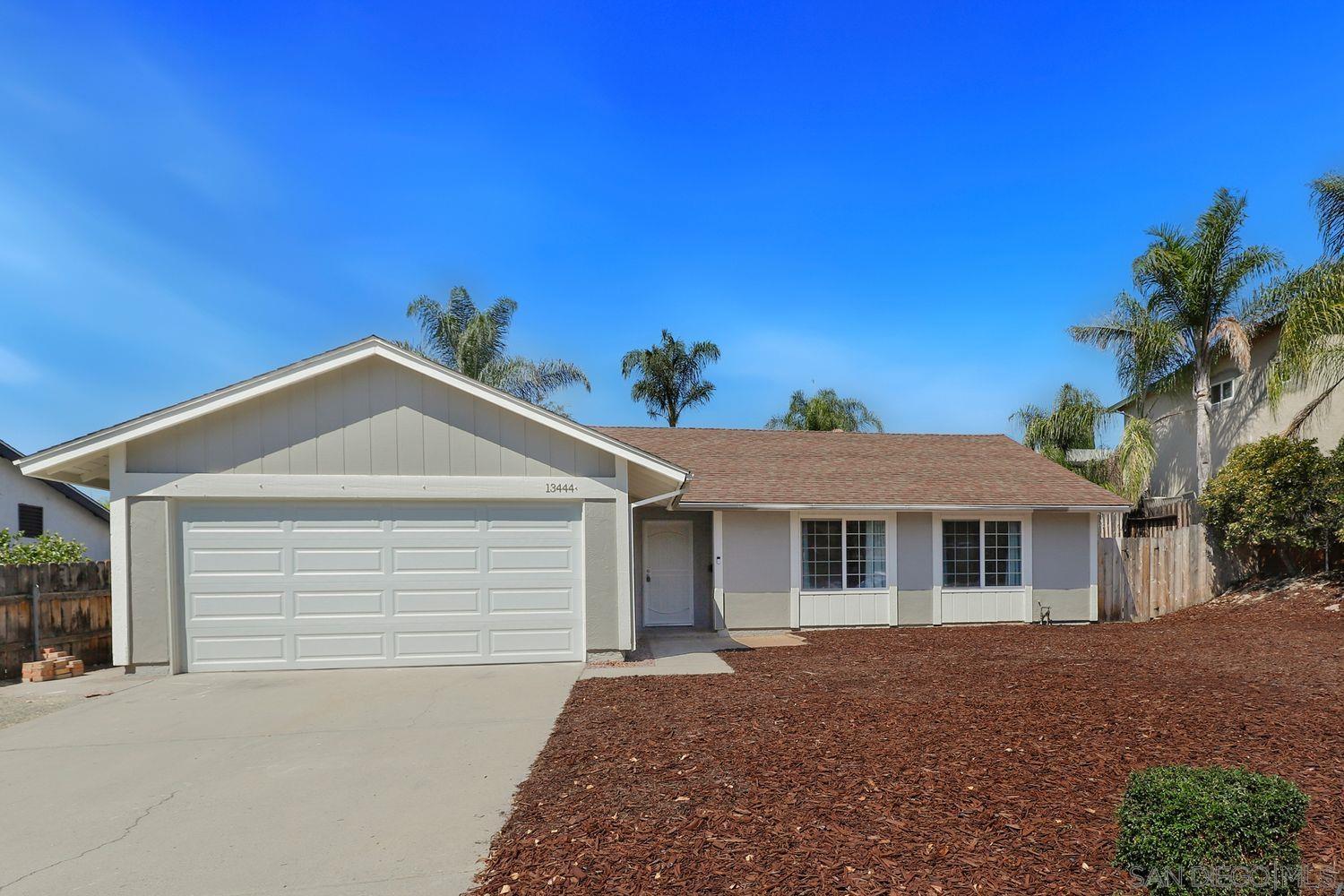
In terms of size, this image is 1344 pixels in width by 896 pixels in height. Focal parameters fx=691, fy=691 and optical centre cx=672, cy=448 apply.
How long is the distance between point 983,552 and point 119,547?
13.8m

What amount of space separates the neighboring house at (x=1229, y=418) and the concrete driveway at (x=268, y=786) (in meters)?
19.2

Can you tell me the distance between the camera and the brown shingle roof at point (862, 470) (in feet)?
42.7

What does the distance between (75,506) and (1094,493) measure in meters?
23.1

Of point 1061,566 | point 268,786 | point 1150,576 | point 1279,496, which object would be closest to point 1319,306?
point 1279,496

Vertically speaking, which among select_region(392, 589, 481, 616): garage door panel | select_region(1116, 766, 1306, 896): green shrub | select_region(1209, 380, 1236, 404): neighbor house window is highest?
select_region(1209, 380, 1236, 404): neighbor house window

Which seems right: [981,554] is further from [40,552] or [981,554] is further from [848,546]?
[40,552]

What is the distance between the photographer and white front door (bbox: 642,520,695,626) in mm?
13305

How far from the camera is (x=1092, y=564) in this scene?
13.8 metres

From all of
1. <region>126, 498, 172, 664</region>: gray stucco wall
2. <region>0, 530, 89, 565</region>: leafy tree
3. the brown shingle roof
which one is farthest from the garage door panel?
<region>0, 530, 89, 565</region>: leafy tree

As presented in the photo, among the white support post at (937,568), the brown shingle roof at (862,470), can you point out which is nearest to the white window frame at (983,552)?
the white support post at (937,568)

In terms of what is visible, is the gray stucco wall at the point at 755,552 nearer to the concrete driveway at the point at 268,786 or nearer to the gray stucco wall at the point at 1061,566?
the gray stucco wall at the point at 1061,566

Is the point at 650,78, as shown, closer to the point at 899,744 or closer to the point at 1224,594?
the point at 899,744

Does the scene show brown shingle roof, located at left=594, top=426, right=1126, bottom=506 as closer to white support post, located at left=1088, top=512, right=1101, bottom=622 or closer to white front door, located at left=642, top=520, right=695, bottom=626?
white support post, located at left=1088, top=512, right=1101, bottom=622

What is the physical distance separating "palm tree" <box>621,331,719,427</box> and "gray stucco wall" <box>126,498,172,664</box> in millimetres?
22517
